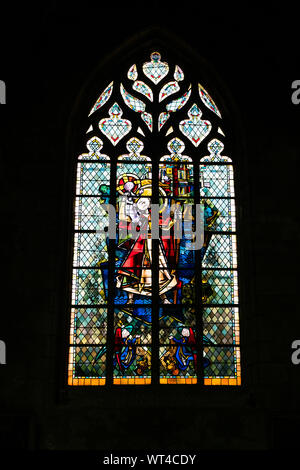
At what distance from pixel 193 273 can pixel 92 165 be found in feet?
5.45

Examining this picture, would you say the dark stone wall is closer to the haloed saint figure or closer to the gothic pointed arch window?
the gothic pointed arch window

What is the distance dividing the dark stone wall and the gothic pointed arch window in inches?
7.9

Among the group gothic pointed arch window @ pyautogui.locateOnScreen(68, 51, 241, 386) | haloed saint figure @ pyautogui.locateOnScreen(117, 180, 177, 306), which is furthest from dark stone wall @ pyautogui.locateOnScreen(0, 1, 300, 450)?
haloed saint figure @ pyautogui.locateOnScreen(117, 180, 177, 306)

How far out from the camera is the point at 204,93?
26.6ft

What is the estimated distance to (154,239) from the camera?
7.48 meters

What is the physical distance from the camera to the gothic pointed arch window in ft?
23.1

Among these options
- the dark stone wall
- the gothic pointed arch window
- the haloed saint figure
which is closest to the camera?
the dark stone wall

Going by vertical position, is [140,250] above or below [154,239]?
below
